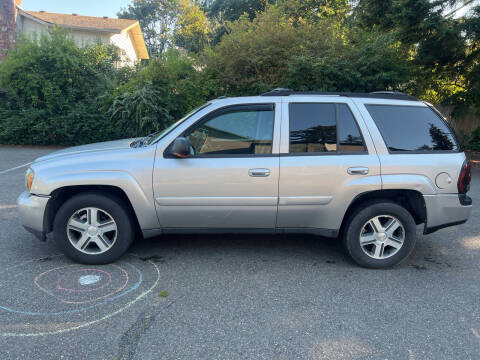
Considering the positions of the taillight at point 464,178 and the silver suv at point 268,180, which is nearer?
the silver suv at point 268,180

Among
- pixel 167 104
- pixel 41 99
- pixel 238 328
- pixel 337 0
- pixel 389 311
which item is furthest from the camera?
pixel 337 0

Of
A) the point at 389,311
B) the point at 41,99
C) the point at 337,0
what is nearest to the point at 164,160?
the point at 389,311

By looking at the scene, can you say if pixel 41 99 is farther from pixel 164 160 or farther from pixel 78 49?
pixel 164 160

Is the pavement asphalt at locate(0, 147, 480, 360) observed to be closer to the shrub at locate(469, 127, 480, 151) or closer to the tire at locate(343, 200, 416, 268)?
the tire at locate(343, 200, 416, 268)

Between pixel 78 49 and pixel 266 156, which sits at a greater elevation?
pixel 78 49

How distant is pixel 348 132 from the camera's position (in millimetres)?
4039

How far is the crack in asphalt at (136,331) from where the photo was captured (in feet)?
8.52

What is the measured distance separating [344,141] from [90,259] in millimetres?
2984

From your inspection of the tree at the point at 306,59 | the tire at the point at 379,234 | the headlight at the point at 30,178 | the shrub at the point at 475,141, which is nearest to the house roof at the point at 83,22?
the tree at the point at 306,59

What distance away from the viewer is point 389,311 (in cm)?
321

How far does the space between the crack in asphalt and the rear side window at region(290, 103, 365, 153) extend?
2.04m

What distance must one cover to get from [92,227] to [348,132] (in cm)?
292

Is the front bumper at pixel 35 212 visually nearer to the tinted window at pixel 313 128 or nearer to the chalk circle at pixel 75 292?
Result: the chalk circle at pixel 75 292

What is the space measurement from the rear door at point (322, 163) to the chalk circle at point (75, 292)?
1644 mm
